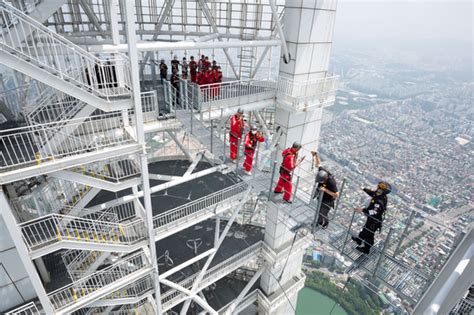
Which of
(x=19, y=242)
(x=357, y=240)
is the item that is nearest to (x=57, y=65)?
(x=19, y=242)

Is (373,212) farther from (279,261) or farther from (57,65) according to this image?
(57,65)

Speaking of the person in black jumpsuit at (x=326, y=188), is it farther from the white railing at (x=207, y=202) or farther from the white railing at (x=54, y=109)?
the white railing at (x=54, y=109)

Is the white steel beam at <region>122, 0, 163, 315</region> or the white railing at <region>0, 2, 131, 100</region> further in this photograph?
the white steel beam at <region>122, 0, 163, 315</region>

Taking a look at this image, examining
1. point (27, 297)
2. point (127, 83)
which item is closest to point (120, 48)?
point (127, 83)

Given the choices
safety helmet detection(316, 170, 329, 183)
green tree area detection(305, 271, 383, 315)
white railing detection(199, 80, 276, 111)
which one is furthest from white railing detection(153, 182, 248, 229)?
green tree area detection(305, 271, 383, 315)

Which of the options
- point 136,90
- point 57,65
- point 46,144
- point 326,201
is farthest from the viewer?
point 326,201

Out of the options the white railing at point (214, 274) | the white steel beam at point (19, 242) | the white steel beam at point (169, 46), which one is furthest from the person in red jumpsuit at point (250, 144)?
the white steel beam at point (19, 242)

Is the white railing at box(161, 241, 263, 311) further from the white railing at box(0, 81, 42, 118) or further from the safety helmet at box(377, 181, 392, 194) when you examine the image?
the white railing at box(0, 81, 42, 118)
